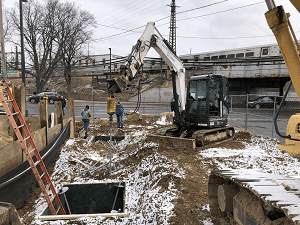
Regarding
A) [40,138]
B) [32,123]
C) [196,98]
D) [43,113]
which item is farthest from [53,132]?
[196,98]

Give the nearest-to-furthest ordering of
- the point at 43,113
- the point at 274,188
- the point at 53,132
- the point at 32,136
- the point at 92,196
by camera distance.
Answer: the point at 274,188, the point at 32,136, the point at 92,196, the point at 43,113, the point at 53,132

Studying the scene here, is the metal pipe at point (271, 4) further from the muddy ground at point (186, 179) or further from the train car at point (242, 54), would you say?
the train car at point (242, 54)

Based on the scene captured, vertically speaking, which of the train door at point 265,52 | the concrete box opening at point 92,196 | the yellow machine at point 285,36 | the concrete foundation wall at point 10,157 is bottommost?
the concrete box opening at point 92,196

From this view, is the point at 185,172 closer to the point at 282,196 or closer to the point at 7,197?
the point at 282,196

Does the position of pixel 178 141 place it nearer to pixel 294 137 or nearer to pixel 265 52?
pixel 294 137

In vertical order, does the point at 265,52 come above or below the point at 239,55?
below

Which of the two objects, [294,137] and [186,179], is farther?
[186,179]

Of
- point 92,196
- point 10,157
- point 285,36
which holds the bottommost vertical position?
point 92,196

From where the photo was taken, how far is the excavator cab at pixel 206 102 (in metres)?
8.73

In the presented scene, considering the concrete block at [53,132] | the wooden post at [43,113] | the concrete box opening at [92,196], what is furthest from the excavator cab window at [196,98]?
the wooden post at [43,113]

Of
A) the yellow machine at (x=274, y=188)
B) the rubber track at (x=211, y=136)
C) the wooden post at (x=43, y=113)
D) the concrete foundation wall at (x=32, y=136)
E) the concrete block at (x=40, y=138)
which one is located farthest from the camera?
the rubber track at (x=211, y=136)

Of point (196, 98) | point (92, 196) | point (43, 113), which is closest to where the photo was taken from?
point (92, 196)

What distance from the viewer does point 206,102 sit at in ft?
28.3

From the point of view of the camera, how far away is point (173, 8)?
3175 centimetres
